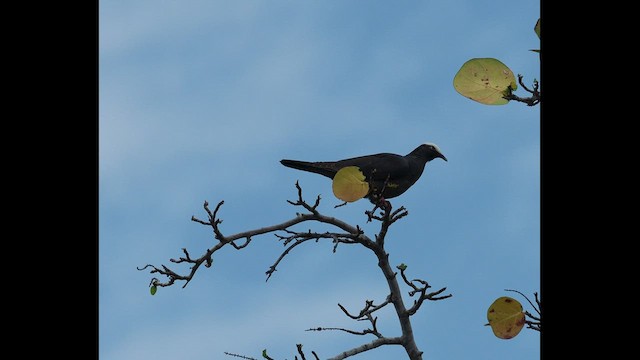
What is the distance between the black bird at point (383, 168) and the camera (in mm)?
6945

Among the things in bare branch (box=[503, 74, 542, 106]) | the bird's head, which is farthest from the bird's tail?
bare branch (box=[503, 74, 542, 106])

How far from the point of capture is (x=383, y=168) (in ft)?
23.4

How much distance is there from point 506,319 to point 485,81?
995mm

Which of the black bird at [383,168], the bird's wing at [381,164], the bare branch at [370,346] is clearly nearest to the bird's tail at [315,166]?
the black bird at [383,168]

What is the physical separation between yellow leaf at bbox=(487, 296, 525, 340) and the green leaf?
0.86m

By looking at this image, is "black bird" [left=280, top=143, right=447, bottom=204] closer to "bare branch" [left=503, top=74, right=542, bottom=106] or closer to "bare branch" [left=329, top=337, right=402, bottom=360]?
"bare branch" [left=329, top=337, right=402, bottom=360]

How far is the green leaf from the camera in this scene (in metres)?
2.76

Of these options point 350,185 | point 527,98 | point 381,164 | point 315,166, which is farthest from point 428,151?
point 527,98

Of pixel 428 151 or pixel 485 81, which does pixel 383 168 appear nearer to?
pixel 428 151

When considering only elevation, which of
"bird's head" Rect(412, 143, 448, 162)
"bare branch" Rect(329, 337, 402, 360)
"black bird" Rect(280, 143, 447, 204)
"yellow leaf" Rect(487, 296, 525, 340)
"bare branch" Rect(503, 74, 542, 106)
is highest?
"bird's head" Rect(412, 143, 448, 162)
